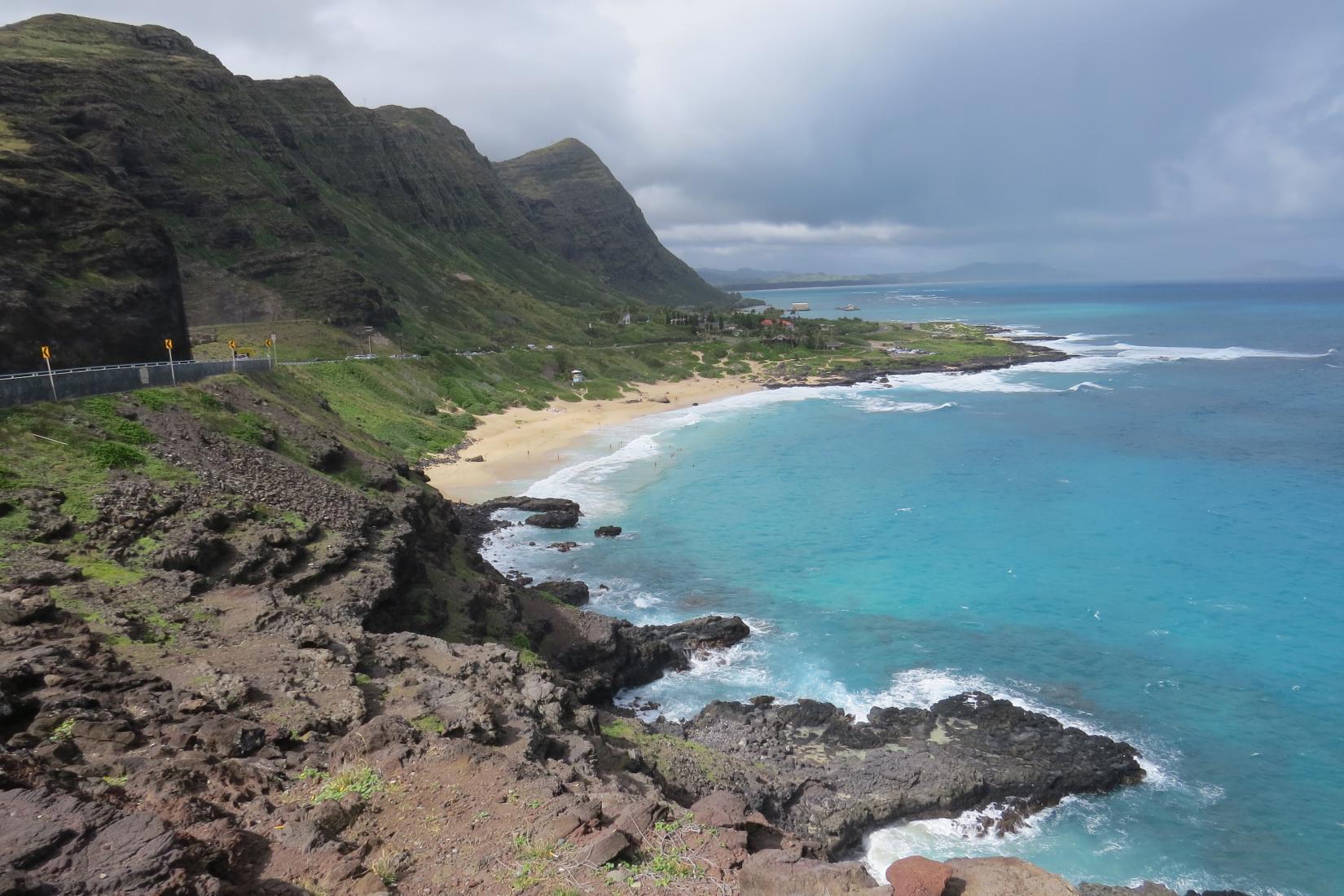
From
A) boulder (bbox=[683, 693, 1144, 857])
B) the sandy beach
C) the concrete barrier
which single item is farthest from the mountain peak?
boulder (bbox=[683, 693, 1144, 857])

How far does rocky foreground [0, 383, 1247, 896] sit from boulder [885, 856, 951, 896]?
65mm

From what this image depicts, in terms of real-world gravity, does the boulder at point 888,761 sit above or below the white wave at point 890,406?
below

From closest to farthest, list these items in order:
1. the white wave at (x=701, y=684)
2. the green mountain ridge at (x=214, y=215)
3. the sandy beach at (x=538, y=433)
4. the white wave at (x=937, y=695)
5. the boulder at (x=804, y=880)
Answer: the boulder at (x=804, y=880)
the white wave at (x=937, y=695)
the white wave at (x=701, y=684)
the green mountain ridge at (x=214, y=215)
the sandy beach at (x=538, y=433)

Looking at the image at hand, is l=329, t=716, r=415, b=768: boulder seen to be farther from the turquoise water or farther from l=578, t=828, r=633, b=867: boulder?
the turquoise water

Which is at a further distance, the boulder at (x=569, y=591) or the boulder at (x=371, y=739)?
the boulder at (x=569, y=591)

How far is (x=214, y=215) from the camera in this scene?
79.4 m

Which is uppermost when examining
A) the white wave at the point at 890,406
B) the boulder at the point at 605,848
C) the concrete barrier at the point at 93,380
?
the concrete barrier at the point at 93,380

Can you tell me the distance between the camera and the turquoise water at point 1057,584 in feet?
69.3

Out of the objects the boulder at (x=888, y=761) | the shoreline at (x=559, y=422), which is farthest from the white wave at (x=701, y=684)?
the shoreline at (x=559, y=422)

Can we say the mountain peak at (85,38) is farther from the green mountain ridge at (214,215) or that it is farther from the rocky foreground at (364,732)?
the rocky foreground at (364,732)

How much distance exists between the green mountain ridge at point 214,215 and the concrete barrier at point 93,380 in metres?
5.63

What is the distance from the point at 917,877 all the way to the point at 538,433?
6074cm

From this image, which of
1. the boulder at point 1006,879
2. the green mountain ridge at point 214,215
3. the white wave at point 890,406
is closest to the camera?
the boulder at point 1006,879

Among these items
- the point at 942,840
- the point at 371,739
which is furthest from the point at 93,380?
the point at 942,840
